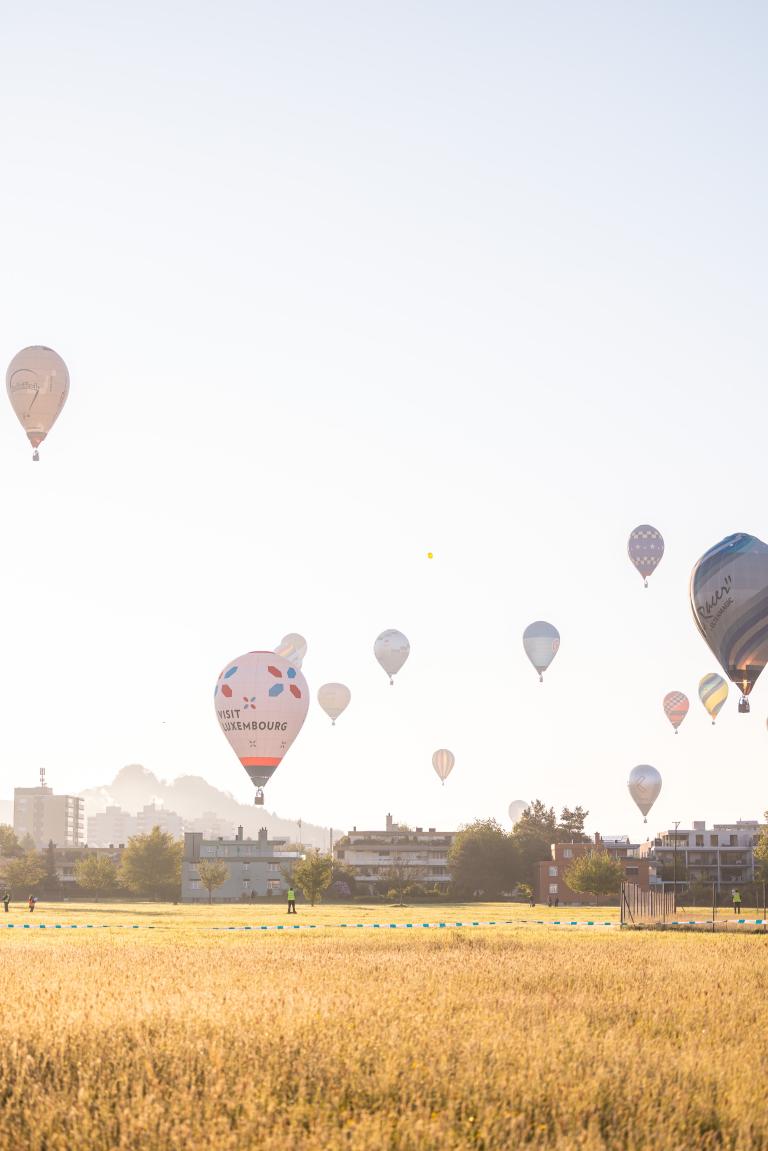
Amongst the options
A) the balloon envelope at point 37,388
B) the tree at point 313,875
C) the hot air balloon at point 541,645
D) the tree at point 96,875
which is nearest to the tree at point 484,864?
the tree at point 96,875

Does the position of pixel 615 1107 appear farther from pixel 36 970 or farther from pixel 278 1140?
pixel 36 970

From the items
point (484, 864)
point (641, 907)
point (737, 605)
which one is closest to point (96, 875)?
point (484, 864)

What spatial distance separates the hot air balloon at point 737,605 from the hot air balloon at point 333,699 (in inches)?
2413

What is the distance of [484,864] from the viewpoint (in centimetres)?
15450

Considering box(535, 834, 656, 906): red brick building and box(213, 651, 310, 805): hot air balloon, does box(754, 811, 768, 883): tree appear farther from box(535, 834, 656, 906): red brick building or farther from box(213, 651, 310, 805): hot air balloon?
box(213, 651, 310, 805): hot air balloon

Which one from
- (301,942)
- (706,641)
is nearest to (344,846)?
(706,641)

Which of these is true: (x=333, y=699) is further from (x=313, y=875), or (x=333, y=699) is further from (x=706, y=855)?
(x=706, y=855)

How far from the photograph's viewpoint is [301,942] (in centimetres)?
4291

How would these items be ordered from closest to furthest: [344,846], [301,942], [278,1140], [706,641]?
[278,1140] → [301,942] → [706,641] → [344,846]

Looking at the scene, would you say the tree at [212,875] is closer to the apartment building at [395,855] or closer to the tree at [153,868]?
the tree at [153,868]

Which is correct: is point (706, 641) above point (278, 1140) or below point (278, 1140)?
above

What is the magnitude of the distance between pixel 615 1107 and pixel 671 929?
1553 inches

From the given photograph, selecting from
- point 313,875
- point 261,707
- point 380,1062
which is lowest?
point 313,875

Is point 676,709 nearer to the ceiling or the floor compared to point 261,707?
nearer to the ceiling
